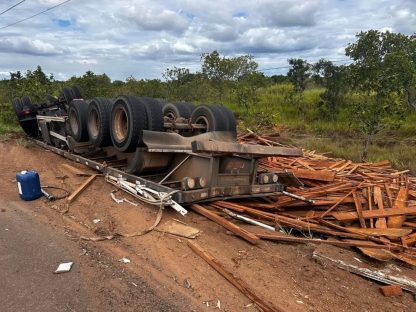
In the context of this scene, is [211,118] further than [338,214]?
Yes

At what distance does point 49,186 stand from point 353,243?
5.40 m

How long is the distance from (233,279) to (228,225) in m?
1.32

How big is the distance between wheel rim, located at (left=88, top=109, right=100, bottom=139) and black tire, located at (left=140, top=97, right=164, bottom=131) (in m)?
1.81

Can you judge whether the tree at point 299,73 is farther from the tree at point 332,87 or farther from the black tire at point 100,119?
the black tire at point 100,119

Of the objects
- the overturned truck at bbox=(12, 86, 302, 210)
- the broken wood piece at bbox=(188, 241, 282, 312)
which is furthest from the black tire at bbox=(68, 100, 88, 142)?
the broken wood piece at bbox=(188, 241, 282, 312)

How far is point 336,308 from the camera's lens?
380 centimetres

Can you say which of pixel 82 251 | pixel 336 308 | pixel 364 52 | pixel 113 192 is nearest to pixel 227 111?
pixel 113 192

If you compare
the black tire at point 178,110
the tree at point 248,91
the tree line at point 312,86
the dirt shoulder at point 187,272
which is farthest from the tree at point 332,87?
the dirt shoulder at point 187,272

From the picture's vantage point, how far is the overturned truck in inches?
229

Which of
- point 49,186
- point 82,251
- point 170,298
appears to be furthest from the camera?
point 49,186

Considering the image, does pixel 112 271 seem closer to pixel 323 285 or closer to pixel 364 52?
pixel 323 285

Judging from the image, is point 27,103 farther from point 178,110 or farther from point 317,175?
point 317,175

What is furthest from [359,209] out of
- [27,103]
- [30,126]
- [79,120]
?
[27,103]

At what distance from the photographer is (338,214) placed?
6.30m
